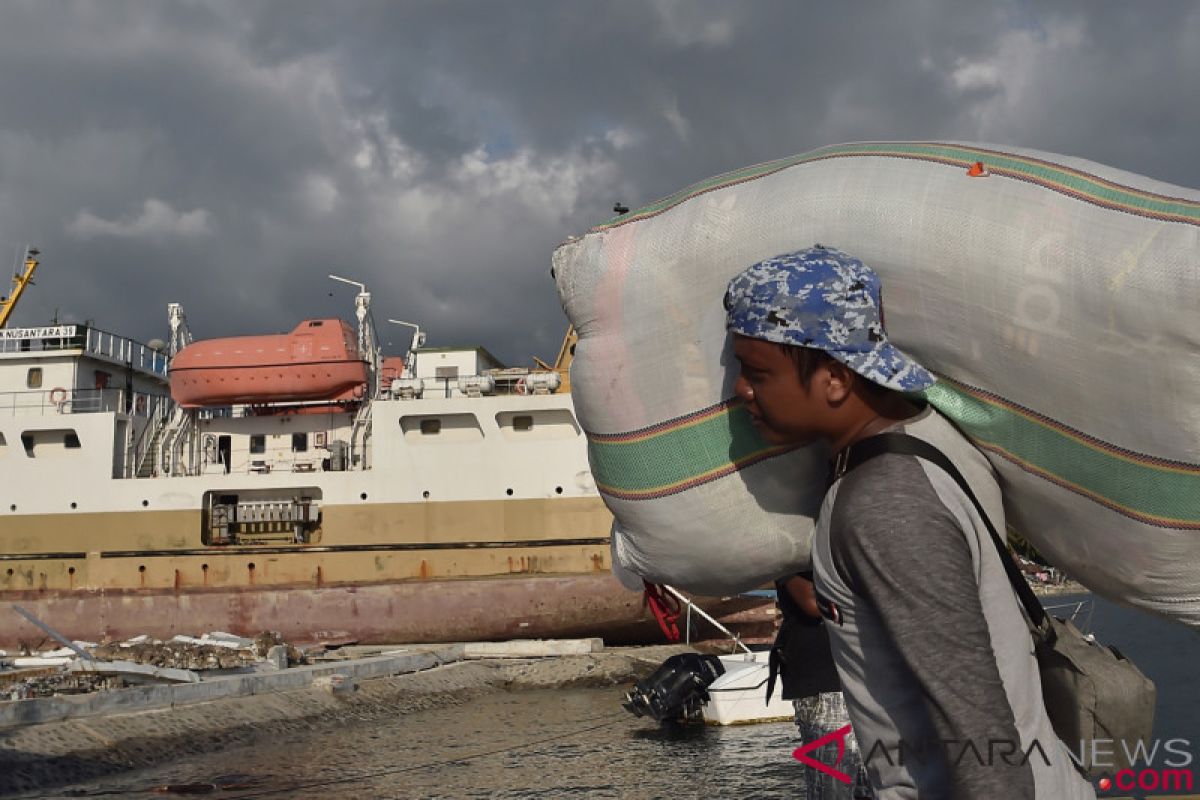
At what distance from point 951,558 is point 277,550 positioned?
1782 cm

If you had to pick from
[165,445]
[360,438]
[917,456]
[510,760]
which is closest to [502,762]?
[510,760]

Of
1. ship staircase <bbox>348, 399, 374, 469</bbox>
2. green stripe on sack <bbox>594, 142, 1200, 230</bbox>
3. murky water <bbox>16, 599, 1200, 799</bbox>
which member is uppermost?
ship staircase <bbox>348, 399, 374, 469</bbox>

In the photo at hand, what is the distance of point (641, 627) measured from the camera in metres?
17.1

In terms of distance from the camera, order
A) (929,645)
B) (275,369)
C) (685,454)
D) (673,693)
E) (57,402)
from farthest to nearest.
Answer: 1. (57,402)
2. (275,369)
3. (673,693)
4. (685,454)
5. (929,645)

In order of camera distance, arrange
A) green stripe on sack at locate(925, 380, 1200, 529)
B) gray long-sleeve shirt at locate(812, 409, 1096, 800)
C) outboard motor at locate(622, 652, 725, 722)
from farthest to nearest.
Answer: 1. outboard motor at locate(622, 652, 725, 722)
2. green stripe on sack at locate(925, 380, 1200, 529)
3. gray long-sleeve shirt at locate(812, 409, 1096, 800)

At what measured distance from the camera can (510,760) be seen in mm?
10273

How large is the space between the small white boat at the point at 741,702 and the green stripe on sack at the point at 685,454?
10944mm

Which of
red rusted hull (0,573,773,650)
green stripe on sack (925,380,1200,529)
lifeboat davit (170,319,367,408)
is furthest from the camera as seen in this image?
lifeboat davit (170,319,367,408)

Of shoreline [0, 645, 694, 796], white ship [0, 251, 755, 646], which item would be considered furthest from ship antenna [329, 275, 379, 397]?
shoreline [0, 645, 694, 796]

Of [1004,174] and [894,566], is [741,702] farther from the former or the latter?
[894,566]

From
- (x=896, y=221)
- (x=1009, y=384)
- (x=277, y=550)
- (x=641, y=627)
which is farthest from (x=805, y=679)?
(x=277, y=550)

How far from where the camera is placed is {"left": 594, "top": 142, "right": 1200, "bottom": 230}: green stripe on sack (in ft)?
5.12

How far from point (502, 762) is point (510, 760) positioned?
0.38 ft

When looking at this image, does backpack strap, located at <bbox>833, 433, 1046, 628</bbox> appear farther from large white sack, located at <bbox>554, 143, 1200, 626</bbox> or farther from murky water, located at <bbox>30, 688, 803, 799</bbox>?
murky water, located at <bbox>30, 688, 803, 799</bbox>
